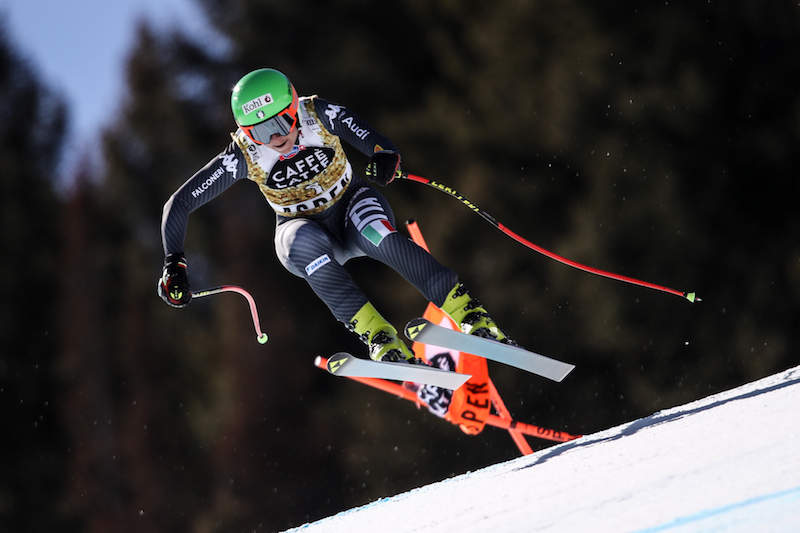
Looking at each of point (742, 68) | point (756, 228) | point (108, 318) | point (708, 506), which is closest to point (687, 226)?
point (756, 228)

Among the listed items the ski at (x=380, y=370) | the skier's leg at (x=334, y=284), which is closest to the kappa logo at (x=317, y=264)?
the skier's leg at (x=334, y=284)

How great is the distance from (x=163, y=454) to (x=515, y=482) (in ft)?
31.5

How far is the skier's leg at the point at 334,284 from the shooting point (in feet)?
9.70

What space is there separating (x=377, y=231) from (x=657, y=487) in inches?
61.0

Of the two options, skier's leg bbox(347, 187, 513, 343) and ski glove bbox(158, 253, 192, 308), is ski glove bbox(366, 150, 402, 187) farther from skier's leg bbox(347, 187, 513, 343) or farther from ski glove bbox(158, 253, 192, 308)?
ski glove bbox(158, 253, 192, 308)

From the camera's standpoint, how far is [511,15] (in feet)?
30.5

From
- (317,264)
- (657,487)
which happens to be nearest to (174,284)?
(317,264)

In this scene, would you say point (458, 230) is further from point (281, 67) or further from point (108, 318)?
point (108, 318)

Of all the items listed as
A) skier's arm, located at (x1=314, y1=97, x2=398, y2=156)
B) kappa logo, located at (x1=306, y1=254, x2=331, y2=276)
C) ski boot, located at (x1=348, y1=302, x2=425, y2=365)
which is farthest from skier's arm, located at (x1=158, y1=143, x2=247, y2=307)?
ski boot, located at (x1=348, y1=302, x2=425, y2=365)

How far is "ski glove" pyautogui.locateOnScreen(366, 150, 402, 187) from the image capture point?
311 cm

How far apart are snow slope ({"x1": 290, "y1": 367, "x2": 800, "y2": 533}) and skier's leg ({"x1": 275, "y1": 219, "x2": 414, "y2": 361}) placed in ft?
2.21

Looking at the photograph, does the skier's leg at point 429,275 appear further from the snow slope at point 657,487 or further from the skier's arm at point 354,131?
the snow slope at point 657,487

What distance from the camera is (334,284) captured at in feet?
9.73

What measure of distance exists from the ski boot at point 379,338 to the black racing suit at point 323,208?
4cm
